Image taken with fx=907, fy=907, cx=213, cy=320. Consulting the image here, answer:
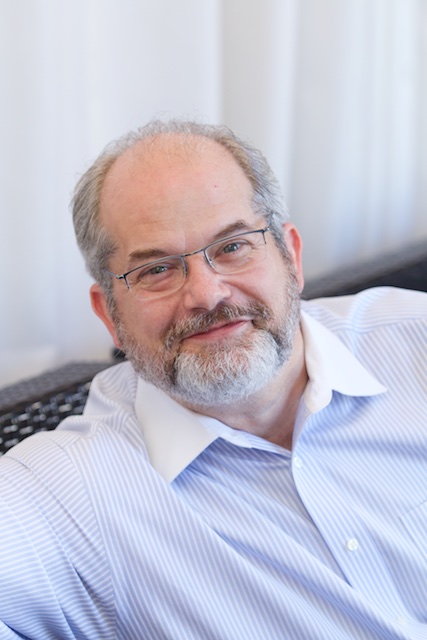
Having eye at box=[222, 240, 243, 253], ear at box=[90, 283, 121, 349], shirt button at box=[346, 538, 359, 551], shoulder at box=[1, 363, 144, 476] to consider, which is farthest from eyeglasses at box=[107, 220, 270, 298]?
shirt button at box=[346, 538, 359, 551]

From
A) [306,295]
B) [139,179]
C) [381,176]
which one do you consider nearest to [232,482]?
[139,179]

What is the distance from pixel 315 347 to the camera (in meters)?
1.69

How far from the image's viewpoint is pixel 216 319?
149cm

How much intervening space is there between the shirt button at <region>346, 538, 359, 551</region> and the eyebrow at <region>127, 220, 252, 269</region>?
21.6 inches

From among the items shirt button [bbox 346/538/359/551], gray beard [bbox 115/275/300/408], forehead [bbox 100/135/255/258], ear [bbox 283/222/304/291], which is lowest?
shirt button [bbox 346/538/359/551]

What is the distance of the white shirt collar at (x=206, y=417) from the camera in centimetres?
153

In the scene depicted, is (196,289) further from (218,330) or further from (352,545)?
(352,545)

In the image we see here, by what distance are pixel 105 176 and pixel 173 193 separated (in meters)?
0.17

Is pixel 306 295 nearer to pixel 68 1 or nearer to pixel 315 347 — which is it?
pixel 315 347

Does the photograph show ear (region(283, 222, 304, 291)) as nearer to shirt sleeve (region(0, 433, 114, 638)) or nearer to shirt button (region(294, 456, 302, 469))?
shirt button (region(294, 456, 302, 469))

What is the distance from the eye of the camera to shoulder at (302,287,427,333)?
1792mm

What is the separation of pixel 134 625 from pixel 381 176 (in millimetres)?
1749

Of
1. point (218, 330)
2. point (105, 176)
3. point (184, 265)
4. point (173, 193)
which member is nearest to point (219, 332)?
point (218, 330)

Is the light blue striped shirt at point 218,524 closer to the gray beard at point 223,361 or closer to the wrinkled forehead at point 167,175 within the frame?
the gray beard at point 223,361
